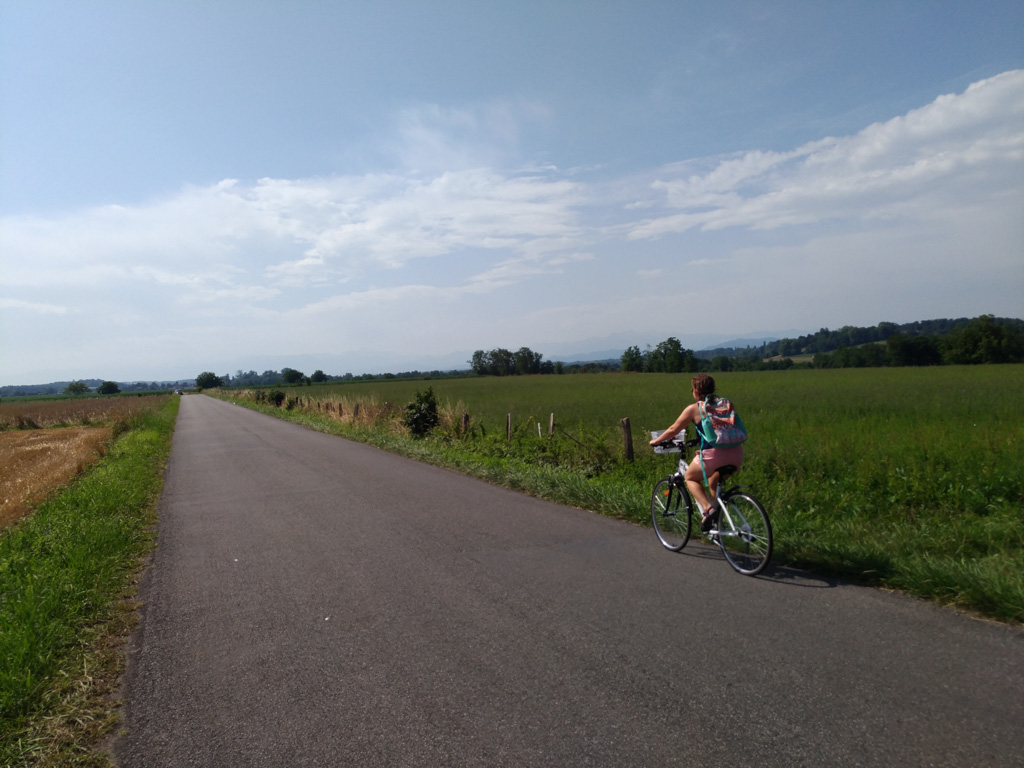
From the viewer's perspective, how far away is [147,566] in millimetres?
6648

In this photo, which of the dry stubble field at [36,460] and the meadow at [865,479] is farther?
the dry stubble field at [36,460]

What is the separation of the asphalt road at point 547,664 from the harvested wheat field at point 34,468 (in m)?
7.07

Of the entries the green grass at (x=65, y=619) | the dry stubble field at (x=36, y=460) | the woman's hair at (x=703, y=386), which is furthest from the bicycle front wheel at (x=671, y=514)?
the dry stubble field at (x=36, y=460)

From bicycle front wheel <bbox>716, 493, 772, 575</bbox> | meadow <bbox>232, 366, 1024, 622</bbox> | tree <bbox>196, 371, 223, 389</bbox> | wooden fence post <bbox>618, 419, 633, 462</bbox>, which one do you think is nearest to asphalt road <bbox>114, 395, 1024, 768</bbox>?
bicycle front wheel <bbox>716, 493, 772, 575</bbox>

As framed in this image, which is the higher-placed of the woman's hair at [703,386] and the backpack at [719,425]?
the woman's hair at [703,386]

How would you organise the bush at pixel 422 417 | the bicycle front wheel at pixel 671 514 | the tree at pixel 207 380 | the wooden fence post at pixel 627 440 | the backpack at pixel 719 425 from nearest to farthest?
the backpack at pixel 719 425, the bicycle front wheel at pixel 671 514, the wooden fence post at pixel 627 440, the bush at pixel 422 417, the tree at pixel 207 380

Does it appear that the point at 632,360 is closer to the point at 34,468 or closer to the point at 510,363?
the point at 510,363

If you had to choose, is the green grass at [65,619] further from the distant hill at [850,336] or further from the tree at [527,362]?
the tree at [527,362]

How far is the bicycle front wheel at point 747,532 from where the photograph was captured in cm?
518

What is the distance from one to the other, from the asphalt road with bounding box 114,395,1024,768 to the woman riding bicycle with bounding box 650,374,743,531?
0.56 m

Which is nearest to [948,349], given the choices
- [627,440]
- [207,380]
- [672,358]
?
[672,358]

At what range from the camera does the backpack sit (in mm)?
5586

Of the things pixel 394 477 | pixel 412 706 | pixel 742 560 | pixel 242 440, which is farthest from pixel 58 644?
pixel 242 440

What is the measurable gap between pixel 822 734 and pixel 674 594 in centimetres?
199
